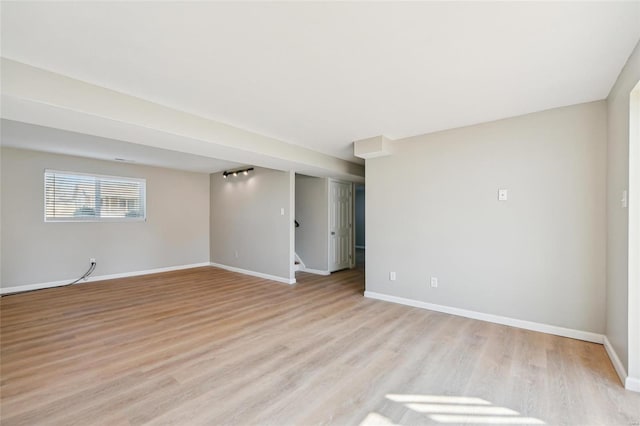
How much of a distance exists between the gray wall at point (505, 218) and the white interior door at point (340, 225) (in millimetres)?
1956

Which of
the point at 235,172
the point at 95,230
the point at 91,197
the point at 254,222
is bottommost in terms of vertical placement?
the point at 95,230

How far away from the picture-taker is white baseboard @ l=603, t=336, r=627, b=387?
211 cm

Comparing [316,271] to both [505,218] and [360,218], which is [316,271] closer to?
[505,218]

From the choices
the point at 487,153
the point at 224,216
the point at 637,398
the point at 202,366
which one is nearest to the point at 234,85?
the point at 202,366

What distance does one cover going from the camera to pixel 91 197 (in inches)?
216

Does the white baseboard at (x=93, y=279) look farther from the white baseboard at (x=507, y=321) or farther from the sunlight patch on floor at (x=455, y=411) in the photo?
the sunlight patch on floor at (x=455, y=411)

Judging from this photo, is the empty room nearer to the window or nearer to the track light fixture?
the window

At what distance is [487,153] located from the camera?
335 centimetres

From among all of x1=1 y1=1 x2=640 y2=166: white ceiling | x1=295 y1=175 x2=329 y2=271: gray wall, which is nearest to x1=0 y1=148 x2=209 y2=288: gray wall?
x1=295 y1=175 x2=329 y2=271: gray wall

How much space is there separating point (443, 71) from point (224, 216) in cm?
577

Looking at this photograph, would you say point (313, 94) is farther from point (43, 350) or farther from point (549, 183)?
point (43, 350)

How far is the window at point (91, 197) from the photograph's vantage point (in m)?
5.04

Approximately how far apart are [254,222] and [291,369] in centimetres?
407

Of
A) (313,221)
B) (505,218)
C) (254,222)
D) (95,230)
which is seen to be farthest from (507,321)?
(95,230)
